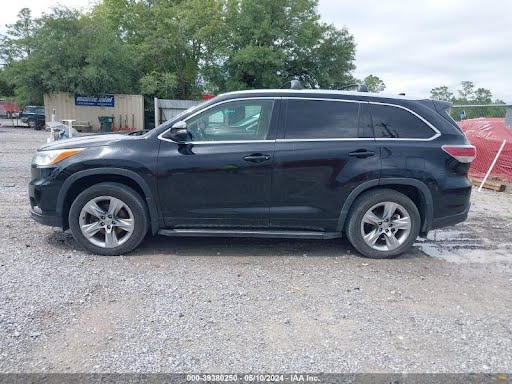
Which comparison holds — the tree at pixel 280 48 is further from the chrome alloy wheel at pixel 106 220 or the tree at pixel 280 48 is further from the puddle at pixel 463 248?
the chrome alloy wheel at pixel 106 220

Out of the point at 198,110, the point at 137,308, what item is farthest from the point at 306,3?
the point at 137,308

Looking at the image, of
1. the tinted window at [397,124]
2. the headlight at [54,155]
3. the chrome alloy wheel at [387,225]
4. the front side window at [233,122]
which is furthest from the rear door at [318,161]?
the headlight at [54,155]

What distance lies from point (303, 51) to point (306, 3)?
3.58 meters

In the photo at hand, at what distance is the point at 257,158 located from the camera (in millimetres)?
4703

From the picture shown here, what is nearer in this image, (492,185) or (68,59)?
(492,185)

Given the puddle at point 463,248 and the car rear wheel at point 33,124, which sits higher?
the car rear wheel at point 33,124

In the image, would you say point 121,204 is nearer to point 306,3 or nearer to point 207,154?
point 207,154

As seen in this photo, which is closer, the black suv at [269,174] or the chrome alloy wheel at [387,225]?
the black suv at [269,174]

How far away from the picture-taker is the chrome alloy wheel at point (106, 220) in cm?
473

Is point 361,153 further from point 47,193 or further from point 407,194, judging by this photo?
point 47,193

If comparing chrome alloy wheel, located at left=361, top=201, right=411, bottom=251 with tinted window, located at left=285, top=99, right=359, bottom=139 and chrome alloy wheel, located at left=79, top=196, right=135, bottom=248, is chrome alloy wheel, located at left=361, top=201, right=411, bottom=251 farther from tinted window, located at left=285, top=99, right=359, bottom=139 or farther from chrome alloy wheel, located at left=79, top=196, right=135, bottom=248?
chrome alloy wheel, located at left=79, top=196, right=135, bottom=248

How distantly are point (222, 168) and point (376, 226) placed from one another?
1928mm

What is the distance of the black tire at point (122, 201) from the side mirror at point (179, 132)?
76cm

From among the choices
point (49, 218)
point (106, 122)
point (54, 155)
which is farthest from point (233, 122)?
point (106, 122)
